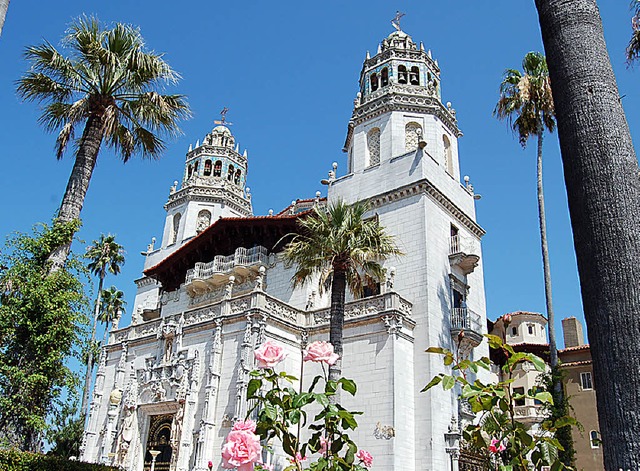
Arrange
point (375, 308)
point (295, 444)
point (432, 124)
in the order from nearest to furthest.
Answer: point (295, 444) < point (375, 308) < point (432, 124)

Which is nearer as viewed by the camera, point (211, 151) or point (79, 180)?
point (79, 180)

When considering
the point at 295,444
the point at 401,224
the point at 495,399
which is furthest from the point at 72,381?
the point at 401,224

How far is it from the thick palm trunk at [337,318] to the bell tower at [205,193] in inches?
849

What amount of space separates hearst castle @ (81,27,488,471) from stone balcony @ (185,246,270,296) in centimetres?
9

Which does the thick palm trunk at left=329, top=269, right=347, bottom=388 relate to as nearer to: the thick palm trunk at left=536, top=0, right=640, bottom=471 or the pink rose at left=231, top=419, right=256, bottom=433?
the thick palm trunk at left=536, top=0, right=640, bottom=471

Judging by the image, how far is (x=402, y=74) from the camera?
32.8 metres

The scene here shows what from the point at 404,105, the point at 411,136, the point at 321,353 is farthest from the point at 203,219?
the point at 321,353

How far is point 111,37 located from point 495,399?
16.2m

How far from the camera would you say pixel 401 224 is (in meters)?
27.6

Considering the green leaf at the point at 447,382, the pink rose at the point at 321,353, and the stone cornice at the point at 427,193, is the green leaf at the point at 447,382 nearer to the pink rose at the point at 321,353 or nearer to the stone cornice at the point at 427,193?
the pink rose at the point at 321,353

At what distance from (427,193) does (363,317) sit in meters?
7.08

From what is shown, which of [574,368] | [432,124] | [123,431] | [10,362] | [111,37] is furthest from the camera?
[574,368]

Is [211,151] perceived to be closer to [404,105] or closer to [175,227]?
[175,227]

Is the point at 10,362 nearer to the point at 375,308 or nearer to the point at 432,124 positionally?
the point at 375,308
